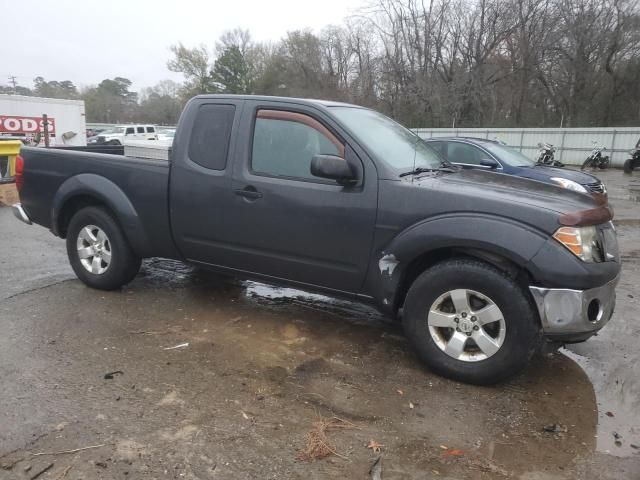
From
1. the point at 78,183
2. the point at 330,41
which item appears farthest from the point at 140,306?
the point at 330,41

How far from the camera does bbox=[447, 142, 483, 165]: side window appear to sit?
9422mm

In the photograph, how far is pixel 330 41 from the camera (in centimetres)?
4803

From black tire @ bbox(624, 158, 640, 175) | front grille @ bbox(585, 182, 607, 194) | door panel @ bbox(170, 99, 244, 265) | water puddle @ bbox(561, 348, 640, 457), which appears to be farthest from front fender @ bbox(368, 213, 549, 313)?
black tire @ bbox(624, 158, 640, 175)

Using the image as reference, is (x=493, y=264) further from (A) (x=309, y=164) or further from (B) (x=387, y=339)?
(A) (x=309, y=164)

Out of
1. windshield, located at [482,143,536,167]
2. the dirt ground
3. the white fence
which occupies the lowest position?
the dirt ground

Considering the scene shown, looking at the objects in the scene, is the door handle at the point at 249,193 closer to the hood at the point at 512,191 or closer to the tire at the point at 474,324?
the hood at the point at 512,191

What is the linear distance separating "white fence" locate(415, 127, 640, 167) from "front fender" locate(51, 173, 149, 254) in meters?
20.6

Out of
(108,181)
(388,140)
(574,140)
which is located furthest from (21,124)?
(574,140)

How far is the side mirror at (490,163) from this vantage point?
844 cm

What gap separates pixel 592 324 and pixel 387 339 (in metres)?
1.54

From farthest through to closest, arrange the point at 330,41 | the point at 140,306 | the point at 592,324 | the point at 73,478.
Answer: the point at 330,41 → the point at 140,306 → the point at 592,324 → the point at 73,478

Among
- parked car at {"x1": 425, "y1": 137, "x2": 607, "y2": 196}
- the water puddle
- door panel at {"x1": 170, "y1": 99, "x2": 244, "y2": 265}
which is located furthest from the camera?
parked car at {"x1": 425, "y1": 137, "x2": 607, "y2": 196}

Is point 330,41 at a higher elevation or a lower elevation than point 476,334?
higher

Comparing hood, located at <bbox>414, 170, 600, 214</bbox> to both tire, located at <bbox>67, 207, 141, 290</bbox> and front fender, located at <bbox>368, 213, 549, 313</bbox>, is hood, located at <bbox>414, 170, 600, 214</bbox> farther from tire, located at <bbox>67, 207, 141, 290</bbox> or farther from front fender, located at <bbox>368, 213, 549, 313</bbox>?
tire, located at <bbox>67, 207, 141, 290</bbox>
